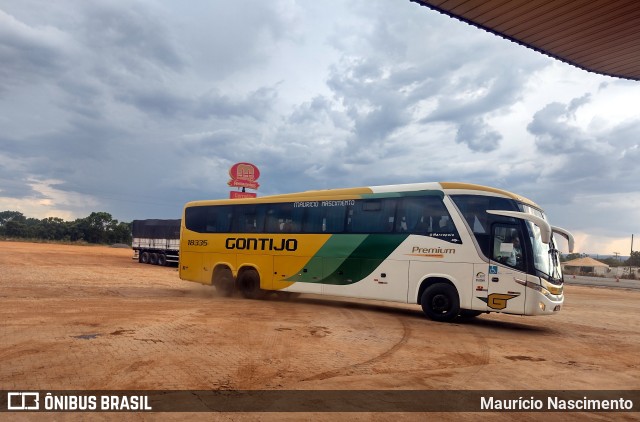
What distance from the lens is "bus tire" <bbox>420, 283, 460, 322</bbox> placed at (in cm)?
1152

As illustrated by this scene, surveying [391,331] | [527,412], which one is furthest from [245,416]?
[391,331]

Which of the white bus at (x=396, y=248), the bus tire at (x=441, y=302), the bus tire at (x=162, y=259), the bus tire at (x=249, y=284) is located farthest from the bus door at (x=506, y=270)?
the bus tire at (x=162, y=259)

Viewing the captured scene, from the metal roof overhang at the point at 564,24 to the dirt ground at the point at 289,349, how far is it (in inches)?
226

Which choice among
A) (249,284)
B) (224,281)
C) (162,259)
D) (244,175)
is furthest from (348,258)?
(244,175)

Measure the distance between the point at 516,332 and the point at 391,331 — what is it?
3.27 m

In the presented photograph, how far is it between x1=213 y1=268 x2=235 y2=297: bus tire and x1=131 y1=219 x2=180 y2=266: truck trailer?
52.8 feet

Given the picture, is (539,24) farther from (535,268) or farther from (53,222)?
(53,222)

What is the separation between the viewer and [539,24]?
790 centimetres

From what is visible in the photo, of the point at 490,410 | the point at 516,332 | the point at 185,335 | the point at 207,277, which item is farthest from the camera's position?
the point at 207,277

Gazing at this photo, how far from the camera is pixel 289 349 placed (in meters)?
7.70

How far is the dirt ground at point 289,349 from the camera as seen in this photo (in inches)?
229

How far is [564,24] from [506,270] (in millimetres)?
5513

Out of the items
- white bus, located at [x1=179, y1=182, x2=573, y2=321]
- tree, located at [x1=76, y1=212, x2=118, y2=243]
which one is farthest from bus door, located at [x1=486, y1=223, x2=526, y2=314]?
tree, located at [x1=76, y1=212, x2=118, y2=243]

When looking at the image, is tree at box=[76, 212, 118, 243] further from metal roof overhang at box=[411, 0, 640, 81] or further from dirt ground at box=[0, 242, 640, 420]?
metal roof overhang at box=[411, 0, 640, 81]
